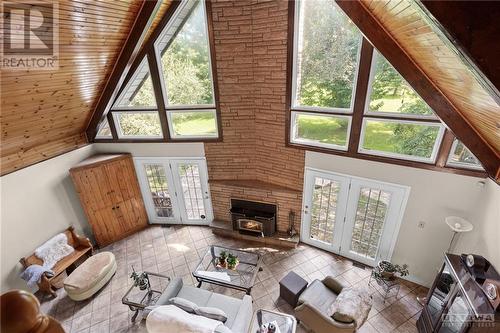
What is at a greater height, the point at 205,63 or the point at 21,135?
the point at 205,63

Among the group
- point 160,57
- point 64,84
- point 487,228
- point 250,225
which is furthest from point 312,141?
point 64,84

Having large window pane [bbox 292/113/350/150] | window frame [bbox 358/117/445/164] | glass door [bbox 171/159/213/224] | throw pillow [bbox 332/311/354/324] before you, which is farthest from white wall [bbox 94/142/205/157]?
throw pillow [bbox 332/311/354/324]

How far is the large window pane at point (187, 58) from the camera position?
4547mm

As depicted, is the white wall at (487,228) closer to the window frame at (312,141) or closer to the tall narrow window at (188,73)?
the window frame at (312,141)

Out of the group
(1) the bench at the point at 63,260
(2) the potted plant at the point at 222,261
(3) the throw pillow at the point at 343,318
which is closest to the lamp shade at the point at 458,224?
(3) the throw pillow at the point at 343,318

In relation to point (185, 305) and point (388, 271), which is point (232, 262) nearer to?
point (185, 305)

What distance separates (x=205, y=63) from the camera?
4.83 meters

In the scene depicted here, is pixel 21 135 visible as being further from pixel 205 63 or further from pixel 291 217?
pixel 291 217

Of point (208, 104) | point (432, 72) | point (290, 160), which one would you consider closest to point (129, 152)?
point (208, 104)

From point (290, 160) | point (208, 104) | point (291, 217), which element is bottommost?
point (291, 217)

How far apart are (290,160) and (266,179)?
0.82 m

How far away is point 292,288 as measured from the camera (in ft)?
13.4

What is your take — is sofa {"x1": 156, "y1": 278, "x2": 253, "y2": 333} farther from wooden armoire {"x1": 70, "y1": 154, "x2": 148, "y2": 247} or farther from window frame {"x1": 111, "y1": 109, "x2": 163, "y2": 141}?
window frame {"x1": 111, "y1": 109, "x2": 163, "y2": 141}

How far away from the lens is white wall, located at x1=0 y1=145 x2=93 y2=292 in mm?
4203
